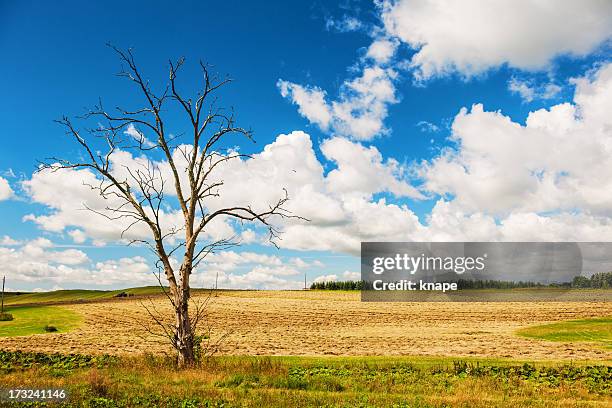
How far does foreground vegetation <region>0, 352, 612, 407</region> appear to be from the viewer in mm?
11742

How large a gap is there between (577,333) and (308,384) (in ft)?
107

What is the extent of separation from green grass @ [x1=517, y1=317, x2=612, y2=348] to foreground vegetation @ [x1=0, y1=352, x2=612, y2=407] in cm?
1962

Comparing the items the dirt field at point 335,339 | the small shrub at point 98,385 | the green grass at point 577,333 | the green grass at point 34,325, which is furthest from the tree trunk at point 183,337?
the green grass at point 34,325

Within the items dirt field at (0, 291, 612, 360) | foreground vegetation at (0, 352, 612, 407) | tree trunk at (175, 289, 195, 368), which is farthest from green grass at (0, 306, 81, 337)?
tree trunk at (175, 289, 195, 368)

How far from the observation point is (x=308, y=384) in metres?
14.0

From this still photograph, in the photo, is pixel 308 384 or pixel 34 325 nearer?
pixel 308 384

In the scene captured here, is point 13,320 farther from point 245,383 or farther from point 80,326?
point 245,383

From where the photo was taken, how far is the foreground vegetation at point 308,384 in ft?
38.5

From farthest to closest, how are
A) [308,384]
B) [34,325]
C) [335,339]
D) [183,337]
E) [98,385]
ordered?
[34,325]
[335,339]
[183,337]
[308,384]
[98,385]

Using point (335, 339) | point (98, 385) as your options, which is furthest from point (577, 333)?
point (98, 385)

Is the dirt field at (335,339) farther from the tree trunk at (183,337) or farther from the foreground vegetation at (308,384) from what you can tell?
the foreground vegetation at (308,384)

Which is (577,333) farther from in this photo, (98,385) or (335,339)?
(98,385)

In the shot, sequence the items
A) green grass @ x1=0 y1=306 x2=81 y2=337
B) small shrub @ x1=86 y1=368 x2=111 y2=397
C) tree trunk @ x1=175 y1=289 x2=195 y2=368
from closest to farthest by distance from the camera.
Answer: small shrub @ x1=86 y1=368 x2=111 y2=397 < tree trunk @ x1=175 y1=289 x2=195 y2=368 < green grass @ x1=0 y1=306 x2=81 y2=337

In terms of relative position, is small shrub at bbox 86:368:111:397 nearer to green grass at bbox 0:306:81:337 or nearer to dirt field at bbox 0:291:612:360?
dirt field at bbox 0:291:612:360
